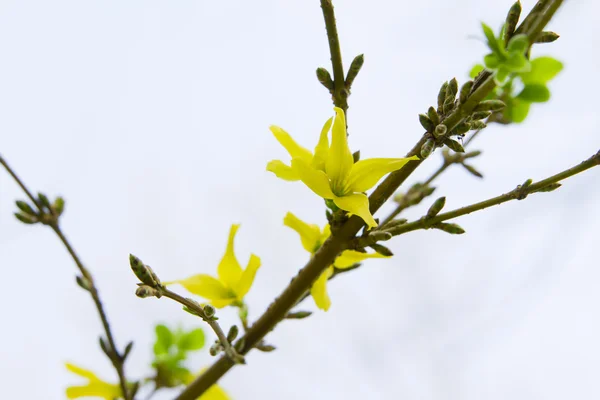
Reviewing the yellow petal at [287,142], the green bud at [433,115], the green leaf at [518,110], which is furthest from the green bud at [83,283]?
the green leaf at [518,110]

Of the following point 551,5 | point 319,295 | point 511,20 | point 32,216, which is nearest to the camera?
point 551,5

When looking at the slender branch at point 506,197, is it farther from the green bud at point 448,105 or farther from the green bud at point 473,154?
the green bud at point 473,154

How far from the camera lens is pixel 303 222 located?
3.99 ft

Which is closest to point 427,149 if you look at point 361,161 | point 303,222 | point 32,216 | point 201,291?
point 361,161

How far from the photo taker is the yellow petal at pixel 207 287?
122 cm

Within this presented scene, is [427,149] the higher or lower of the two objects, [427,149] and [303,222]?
the higher

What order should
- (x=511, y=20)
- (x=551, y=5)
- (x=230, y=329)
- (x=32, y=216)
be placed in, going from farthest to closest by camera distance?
(x=32, y=216) → (x=230, y=329) → (x=511, y=20) → (x=551, y=5)

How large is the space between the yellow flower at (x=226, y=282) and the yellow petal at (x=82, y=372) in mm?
385

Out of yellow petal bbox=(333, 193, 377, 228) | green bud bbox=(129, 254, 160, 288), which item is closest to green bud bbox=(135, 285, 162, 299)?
green bud bbox=(129, 254, 160, 288)

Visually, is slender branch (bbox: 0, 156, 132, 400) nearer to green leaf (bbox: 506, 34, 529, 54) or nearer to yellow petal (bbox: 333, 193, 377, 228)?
yellow petal (bbox: 333, 193, 377, 228)

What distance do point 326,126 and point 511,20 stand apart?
341 millimetres

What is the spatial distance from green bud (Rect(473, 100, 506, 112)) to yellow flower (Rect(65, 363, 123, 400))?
1.05 meters

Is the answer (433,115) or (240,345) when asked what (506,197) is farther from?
(240,345)

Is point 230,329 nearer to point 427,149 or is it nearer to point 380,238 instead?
point 380,238
